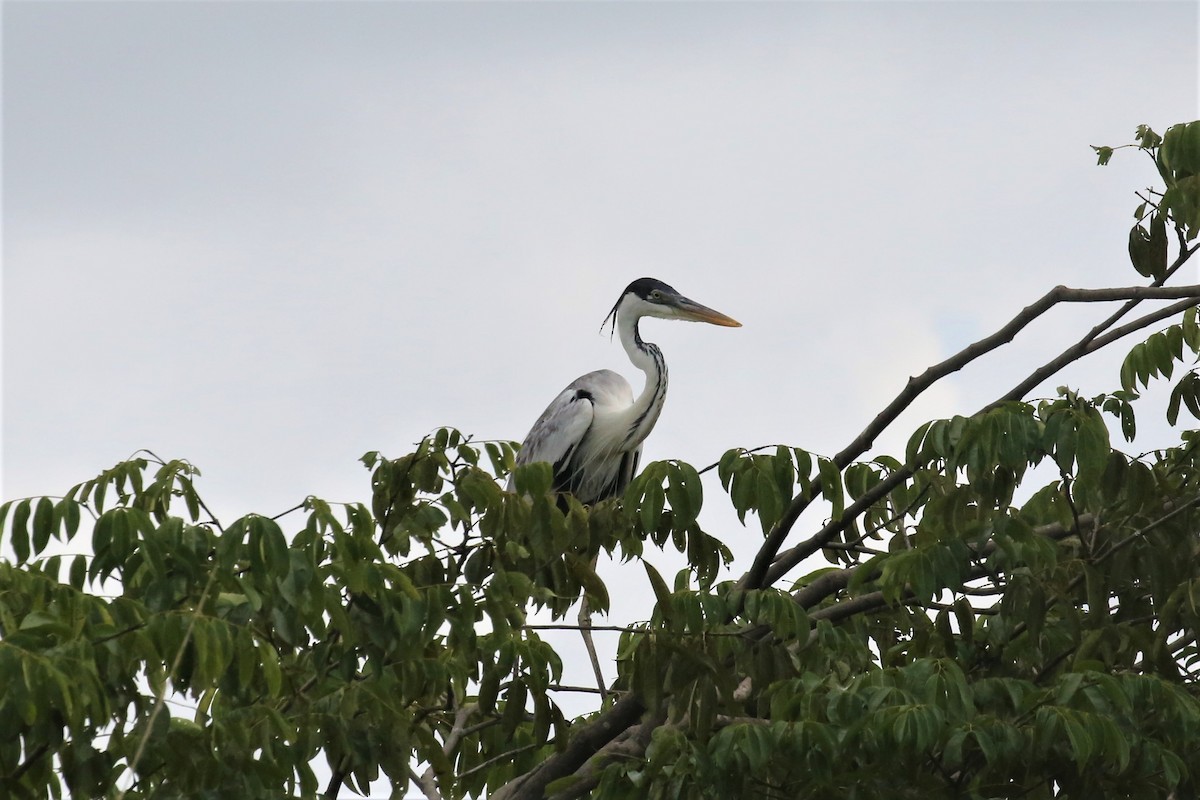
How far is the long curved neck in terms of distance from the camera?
7836 millimetres

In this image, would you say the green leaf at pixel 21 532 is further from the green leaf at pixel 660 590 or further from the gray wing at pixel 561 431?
the gray wing at pixel 561 431

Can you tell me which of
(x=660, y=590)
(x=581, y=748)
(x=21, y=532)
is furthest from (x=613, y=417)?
(x=21, y=532)

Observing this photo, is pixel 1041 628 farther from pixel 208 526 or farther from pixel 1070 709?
pixel 208 526

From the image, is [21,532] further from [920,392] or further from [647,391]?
[647,391]

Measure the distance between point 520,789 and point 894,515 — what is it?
1426mm

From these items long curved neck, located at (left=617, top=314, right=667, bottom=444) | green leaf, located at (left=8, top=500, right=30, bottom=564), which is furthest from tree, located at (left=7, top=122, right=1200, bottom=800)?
long curved neck, located at (left=617, top=314, right=667, bottom=444)

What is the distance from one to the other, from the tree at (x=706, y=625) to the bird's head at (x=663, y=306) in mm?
3109

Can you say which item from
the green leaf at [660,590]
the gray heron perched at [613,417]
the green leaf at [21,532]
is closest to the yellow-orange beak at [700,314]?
the gray heron perched at [613,417]

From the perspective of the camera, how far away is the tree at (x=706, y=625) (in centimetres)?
341

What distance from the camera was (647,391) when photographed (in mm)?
7867

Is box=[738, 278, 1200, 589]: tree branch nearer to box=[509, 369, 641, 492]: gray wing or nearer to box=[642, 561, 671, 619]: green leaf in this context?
box=[642, 561, 671, 619]: green leaf

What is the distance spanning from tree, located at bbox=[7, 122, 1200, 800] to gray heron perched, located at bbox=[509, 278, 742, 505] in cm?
284

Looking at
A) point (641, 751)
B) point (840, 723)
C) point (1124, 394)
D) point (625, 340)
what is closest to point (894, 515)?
point (1124, 394)

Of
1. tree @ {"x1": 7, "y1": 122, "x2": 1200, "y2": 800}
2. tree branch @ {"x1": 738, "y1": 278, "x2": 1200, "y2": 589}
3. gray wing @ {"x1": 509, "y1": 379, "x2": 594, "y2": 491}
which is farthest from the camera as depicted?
gray wing @ {"x1": 509, "y1": 379, "x2": 594, "y2": 491}
